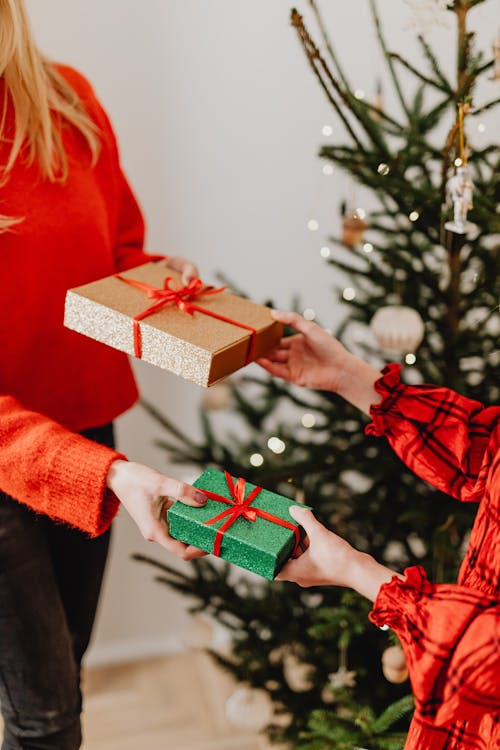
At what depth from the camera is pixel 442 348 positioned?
1115 mm

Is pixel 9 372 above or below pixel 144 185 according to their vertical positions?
below

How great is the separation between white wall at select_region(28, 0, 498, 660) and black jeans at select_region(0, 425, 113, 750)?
77cm

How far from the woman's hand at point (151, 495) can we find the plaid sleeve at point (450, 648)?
0.25 meters

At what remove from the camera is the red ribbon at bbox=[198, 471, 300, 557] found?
778 mm

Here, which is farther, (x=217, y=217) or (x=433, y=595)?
(x=217, y=217)

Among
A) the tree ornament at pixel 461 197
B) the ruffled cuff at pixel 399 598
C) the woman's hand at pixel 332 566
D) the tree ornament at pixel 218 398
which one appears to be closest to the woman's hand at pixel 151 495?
the woman's hand at pixel 332 566

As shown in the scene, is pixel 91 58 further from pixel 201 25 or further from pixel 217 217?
pixel 217 217

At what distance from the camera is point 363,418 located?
1.16 meters

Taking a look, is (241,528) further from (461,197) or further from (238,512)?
(461,197)

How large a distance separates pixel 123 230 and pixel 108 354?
24 centimetres

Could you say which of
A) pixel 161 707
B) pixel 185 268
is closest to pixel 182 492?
pixel 185 268

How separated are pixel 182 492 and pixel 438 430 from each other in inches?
12.7

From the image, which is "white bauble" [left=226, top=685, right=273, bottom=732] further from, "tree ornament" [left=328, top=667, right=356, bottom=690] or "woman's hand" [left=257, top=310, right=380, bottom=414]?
"woman's hand" [left=257, top=310, right=380, bottom=414]

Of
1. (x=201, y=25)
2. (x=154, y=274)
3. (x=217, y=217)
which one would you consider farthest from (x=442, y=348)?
(x=201, y=25)
